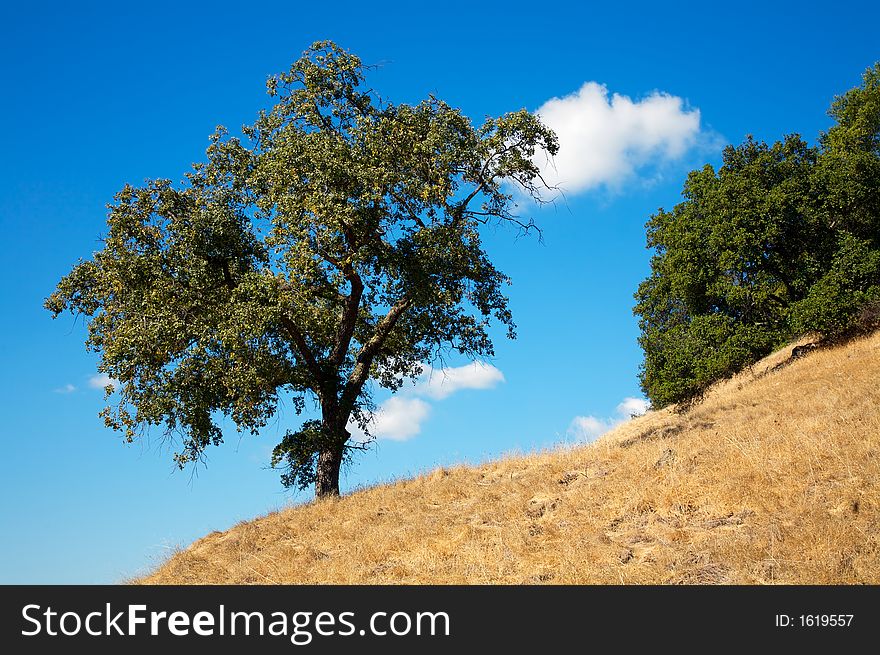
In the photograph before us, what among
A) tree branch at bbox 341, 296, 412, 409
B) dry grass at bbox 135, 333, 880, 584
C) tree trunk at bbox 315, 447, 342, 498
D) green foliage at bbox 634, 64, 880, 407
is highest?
green foliage at bbox 634, 64, 880, 407

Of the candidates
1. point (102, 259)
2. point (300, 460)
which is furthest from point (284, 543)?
point (102, 259)

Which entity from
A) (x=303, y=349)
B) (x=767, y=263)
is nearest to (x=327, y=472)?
(x=303, y=349)

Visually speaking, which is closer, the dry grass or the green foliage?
the dry grass

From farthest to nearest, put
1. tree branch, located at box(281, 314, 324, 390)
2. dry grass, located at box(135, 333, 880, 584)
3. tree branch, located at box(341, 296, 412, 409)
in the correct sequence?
1. tree branch, located at box(341, 296, 412, 409)
2. tree branch, located at box(281, 314, 324, 390)
3. dry grass, located at box(135, 333, 880, 584)

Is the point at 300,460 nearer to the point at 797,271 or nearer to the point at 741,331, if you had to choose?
the point at 741,331

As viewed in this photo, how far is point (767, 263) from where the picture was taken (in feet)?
123

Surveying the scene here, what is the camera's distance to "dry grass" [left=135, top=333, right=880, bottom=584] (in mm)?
13078

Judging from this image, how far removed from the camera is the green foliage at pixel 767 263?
113ft

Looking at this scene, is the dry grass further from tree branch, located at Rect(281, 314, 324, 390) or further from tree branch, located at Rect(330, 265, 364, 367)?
tree branch, located at Rect(330, 265, 364, 367)

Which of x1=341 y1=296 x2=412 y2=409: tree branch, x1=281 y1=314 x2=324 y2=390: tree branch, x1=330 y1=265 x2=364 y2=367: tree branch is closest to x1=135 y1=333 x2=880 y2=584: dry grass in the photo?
x1=341 y1=296 x2=412 y2=409: tree branch

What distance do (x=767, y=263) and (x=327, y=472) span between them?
25932mm

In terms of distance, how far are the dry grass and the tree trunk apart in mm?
1302

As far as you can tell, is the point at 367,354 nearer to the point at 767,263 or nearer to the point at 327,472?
the point at 327,472

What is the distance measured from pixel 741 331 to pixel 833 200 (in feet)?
26.1
